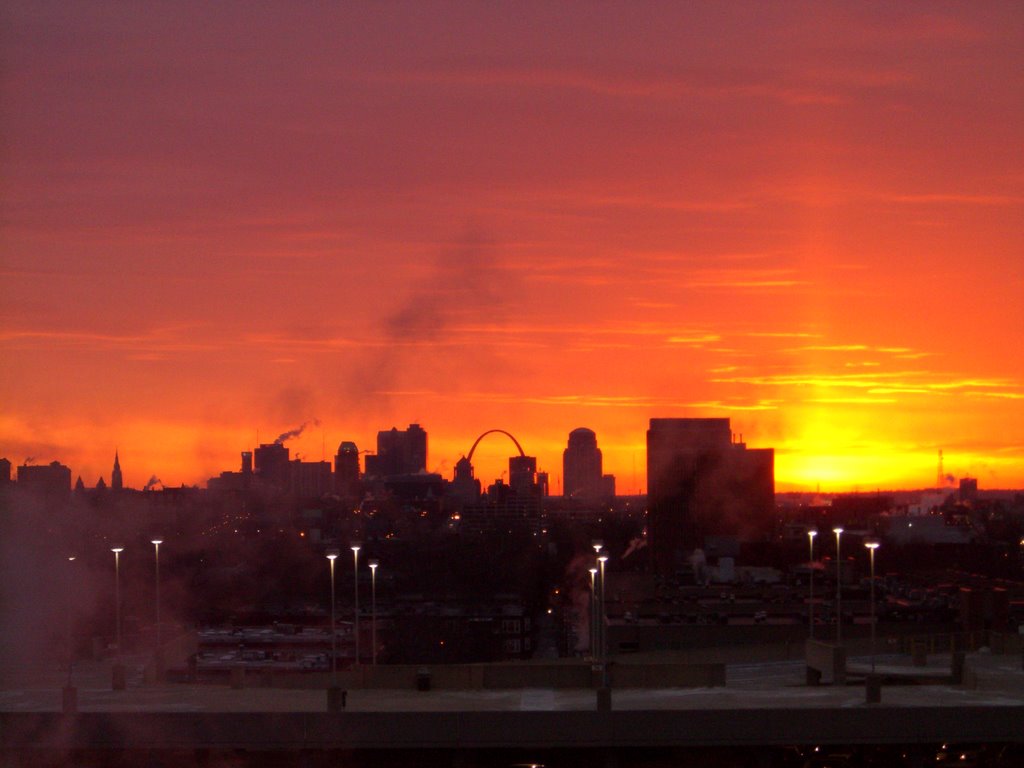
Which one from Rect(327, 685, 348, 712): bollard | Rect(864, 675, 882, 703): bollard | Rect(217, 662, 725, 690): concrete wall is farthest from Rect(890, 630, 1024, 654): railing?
Rect(327, 685, 348, 712): bollard

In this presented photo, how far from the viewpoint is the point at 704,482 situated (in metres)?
129

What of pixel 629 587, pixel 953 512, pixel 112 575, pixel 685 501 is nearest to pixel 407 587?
pixel 629 587

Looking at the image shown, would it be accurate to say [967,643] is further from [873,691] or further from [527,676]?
[527,676]

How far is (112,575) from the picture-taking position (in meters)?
34.2

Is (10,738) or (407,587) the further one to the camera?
(407,587)

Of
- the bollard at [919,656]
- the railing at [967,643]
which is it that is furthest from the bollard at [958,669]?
the railing at [967,643]

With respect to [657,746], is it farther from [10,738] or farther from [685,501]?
[685,501]

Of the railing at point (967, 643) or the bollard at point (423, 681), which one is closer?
the bollard at point (423, 681)

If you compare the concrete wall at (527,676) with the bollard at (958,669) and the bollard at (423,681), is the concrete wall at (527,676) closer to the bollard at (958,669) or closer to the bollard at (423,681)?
the bollard at (423,681)

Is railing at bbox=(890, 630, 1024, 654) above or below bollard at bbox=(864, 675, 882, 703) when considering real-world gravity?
below

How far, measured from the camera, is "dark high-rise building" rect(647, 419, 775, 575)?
394 feet

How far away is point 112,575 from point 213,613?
13668mm

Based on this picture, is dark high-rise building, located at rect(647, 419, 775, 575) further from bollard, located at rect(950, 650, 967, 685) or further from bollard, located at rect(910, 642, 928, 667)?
bollard, located at rect(950, 650, 967, 685)

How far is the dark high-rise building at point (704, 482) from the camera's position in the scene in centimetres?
12006
